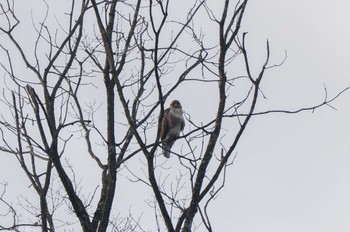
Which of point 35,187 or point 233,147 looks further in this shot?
point 35,187

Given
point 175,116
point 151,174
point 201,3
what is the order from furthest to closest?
point 175,116 → point 201,3 → point 151,174

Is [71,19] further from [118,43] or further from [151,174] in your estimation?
[151,174]

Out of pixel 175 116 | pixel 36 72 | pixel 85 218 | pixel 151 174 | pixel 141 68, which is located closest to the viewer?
pixel 151 174

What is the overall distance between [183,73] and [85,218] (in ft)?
4.40

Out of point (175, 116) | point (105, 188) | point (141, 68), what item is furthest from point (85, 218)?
point (175, 116)

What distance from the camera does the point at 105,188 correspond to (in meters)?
5.57

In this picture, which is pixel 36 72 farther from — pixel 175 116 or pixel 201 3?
pixel 175 116

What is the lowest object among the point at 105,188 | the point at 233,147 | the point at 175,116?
the point at 233,147

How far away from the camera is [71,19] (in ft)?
18.8

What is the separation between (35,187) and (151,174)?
162cm

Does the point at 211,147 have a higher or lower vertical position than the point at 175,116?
lower

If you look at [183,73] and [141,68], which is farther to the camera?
[141,68]

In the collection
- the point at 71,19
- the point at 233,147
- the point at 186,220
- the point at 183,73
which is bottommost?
the point at 186,220

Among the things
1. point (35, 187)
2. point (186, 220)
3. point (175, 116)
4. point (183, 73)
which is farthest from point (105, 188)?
point (175, 116)
